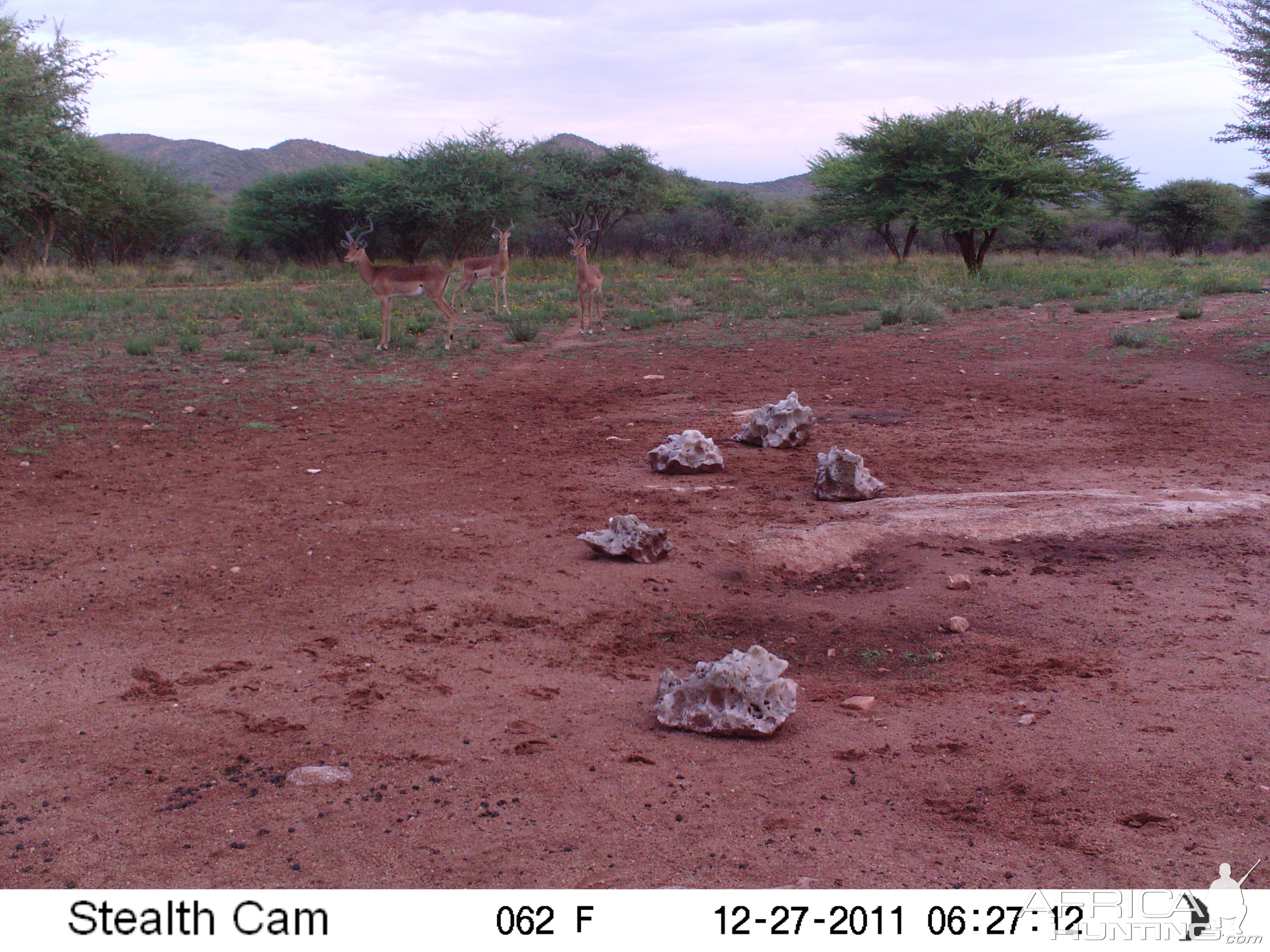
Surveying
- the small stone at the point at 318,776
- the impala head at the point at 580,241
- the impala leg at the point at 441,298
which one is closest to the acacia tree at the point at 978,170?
the impala head at the point at 580,241

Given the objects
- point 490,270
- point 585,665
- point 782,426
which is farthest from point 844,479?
point 490,270

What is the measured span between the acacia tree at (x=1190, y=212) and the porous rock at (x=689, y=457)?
36.1 metres

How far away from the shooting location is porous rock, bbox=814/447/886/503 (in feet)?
20.9

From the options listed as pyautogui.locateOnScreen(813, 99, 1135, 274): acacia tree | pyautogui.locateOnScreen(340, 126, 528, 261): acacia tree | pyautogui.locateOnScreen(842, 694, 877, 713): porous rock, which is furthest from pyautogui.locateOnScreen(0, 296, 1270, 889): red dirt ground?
pyautogui.locateOnScreen(340, 126, 528, 261): acacia tree

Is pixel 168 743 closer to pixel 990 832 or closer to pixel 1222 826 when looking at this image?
pixel 990 832

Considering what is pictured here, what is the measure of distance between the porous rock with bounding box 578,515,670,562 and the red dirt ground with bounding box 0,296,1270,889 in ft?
0.28

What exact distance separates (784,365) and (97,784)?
10.1 metres

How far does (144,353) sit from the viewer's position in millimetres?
12289

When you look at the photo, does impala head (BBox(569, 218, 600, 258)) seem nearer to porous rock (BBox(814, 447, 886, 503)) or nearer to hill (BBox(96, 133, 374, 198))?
porous rock (BBox(814, 447, 886, 503))

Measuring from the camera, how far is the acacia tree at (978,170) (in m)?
23.0

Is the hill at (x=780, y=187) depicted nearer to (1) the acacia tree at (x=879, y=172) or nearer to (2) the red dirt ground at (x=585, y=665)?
(1) the acacia tree at (x=879, y=172)

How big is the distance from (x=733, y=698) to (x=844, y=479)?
3.25m

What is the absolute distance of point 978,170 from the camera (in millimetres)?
22781

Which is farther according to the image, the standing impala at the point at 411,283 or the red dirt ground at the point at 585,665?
the standing impala at the point at 411,283
